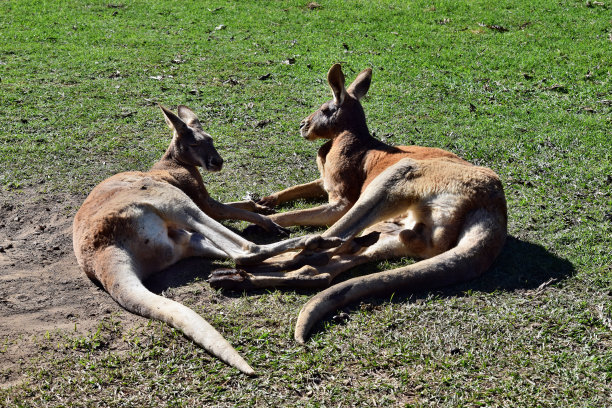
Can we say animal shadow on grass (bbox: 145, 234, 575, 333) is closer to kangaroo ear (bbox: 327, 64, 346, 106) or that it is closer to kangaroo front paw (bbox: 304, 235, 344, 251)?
kangaroo front paw (bbox: 304, 235, 344, 251)

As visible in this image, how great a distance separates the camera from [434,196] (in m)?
5.13

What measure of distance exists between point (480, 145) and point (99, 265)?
460 cm

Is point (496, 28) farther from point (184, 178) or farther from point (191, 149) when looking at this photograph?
point (184, 178)

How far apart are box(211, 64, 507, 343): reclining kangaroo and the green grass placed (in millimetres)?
142

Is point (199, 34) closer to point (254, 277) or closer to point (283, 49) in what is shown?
point (283, 49)

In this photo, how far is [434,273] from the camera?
4605 mm

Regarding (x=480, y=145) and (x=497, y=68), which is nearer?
(x=480, y=145)

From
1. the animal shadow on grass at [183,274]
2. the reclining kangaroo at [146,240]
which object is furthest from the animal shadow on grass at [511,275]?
the animal shadow on grass at [183,274]

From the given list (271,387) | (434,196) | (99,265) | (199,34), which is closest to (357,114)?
(434,196)

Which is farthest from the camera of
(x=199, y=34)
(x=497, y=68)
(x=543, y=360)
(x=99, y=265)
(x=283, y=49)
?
(x=199, y=34)

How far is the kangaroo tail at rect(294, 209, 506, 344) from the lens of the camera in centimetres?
430

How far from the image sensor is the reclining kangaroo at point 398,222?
4.58m

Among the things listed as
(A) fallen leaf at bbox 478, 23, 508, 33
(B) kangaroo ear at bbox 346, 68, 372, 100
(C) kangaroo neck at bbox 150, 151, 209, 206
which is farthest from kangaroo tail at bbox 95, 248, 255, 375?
(A) fallen leaf at bbox 478, 23, 508, 33

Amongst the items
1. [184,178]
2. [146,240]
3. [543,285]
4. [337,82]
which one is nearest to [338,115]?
[337,82]
